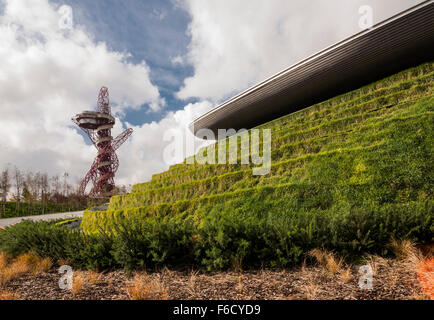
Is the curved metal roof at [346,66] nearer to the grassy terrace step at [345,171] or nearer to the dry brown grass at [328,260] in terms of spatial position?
the grassy terrace step at [345,171]

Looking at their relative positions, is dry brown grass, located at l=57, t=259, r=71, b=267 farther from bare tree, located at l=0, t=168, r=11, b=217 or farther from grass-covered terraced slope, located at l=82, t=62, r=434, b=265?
bare tree, located at l=0, t=168, r=11, b=217

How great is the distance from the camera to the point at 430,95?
812 cm

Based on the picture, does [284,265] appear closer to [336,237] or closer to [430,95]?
[336,237]

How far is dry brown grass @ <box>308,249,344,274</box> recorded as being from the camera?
3.66 metres

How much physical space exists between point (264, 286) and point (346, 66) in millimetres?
14080

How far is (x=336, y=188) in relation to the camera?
252 inches

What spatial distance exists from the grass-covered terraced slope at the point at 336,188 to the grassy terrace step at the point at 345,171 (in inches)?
1.1

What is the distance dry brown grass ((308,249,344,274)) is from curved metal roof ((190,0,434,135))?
1207 cm

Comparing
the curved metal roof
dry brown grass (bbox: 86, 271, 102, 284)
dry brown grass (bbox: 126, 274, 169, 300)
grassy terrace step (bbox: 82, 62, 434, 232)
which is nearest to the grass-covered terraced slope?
grassy terrace step (bbox: 82, 62, 434, 232)

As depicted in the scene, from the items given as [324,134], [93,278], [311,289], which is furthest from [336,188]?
[93,278]

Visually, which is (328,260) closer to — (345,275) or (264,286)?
(345,275)
